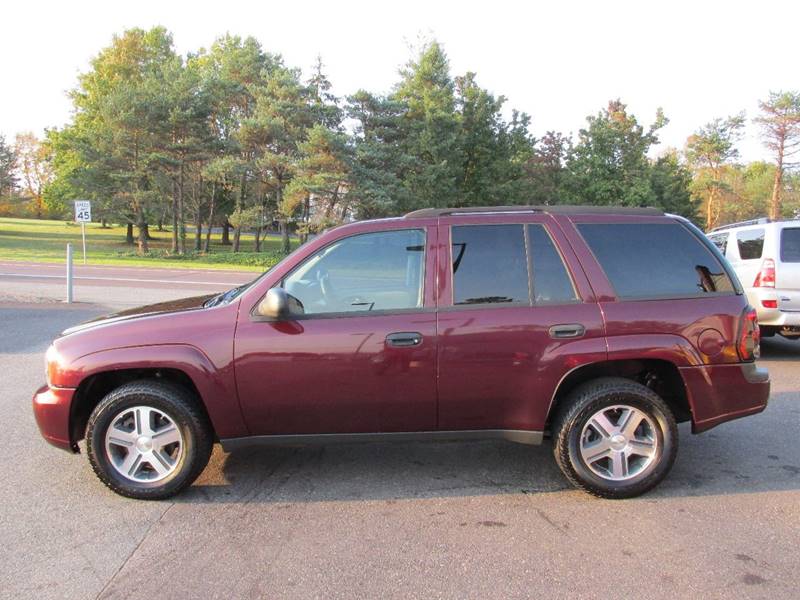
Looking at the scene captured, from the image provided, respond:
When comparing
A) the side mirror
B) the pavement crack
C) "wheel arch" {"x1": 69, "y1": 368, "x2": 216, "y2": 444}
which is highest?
the side mirror

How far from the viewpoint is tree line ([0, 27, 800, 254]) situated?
114 ft

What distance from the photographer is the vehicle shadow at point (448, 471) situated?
3.85 meters

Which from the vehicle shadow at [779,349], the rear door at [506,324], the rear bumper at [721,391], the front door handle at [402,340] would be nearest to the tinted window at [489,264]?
the rear door at [506,324]

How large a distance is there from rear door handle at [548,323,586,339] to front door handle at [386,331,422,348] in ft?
2.75

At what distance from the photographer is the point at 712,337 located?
3.77 m

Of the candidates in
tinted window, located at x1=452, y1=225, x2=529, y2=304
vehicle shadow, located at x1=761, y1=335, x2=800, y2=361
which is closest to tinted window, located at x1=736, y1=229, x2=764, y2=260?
vehicle shadow, located at x1=761, y1=335, x2=800, y2=361

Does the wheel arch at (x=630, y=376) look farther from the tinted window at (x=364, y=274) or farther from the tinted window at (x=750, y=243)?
the tinted window at (x=750, y=243)

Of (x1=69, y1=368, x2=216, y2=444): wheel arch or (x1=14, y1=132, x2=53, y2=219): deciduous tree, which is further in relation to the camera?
(x1=14, y1=132, x2=53, y2=219): deciduous tree

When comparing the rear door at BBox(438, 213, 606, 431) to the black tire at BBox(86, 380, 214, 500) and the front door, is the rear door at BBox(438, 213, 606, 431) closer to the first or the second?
the front door

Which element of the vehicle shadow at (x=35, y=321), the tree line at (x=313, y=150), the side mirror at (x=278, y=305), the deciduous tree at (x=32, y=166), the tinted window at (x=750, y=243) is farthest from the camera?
the deciduous tree at (x=32, y=166)

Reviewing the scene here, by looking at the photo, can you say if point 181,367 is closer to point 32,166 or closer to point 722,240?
point 722,240

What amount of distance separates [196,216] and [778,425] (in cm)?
4270

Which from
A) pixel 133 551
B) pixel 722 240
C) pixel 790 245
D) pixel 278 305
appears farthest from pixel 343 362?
pixel 722 240

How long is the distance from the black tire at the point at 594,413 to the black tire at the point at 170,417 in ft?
7.54
